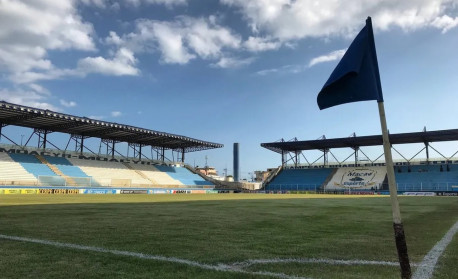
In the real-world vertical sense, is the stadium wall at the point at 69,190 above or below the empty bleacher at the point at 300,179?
Result: below

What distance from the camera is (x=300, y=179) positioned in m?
80.6

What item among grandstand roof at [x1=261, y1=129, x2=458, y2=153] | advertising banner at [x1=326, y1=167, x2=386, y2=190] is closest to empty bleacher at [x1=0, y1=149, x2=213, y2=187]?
grandstand roof at [x1=261, y1=129, x2=458, y2=153]

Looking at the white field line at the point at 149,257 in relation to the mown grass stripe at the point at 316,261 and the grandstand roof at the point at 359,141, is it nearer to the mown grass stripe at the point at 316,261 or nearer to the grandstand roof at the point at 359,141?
the mown grass stripe at the point at 316,261

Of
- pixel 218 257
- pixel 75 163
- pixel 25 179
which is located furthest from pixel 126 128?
pixel 218 257

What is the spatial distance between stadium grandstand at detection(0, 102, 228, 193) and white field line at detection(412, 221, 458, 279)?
5083 cm

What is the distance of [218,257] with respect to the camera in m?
6.15

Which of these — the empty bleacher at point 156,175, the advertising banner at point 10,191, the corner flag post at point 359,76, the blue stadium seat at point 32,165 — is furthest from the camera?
the empty bleacher at point 156,175

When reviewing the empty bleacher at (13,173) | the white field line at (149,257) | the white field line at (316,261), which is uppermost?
the empty bleacher at (13,173)

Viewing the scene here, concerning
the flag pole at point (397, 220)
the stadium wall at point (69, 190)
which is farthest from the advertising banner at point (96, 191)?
the flag pole at point (397, 220)

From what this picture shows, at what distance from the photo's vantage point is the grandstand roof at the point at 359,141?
65188 millimetres

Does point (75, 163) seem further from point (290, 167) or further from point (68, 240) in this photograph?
point (68, 240)

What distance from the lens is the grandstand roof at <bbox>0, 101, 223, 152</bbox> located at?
167 ft

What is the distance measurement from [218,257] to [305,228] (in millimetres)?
5041

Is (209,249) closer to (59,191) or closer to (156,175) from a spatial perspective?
(59,191)
